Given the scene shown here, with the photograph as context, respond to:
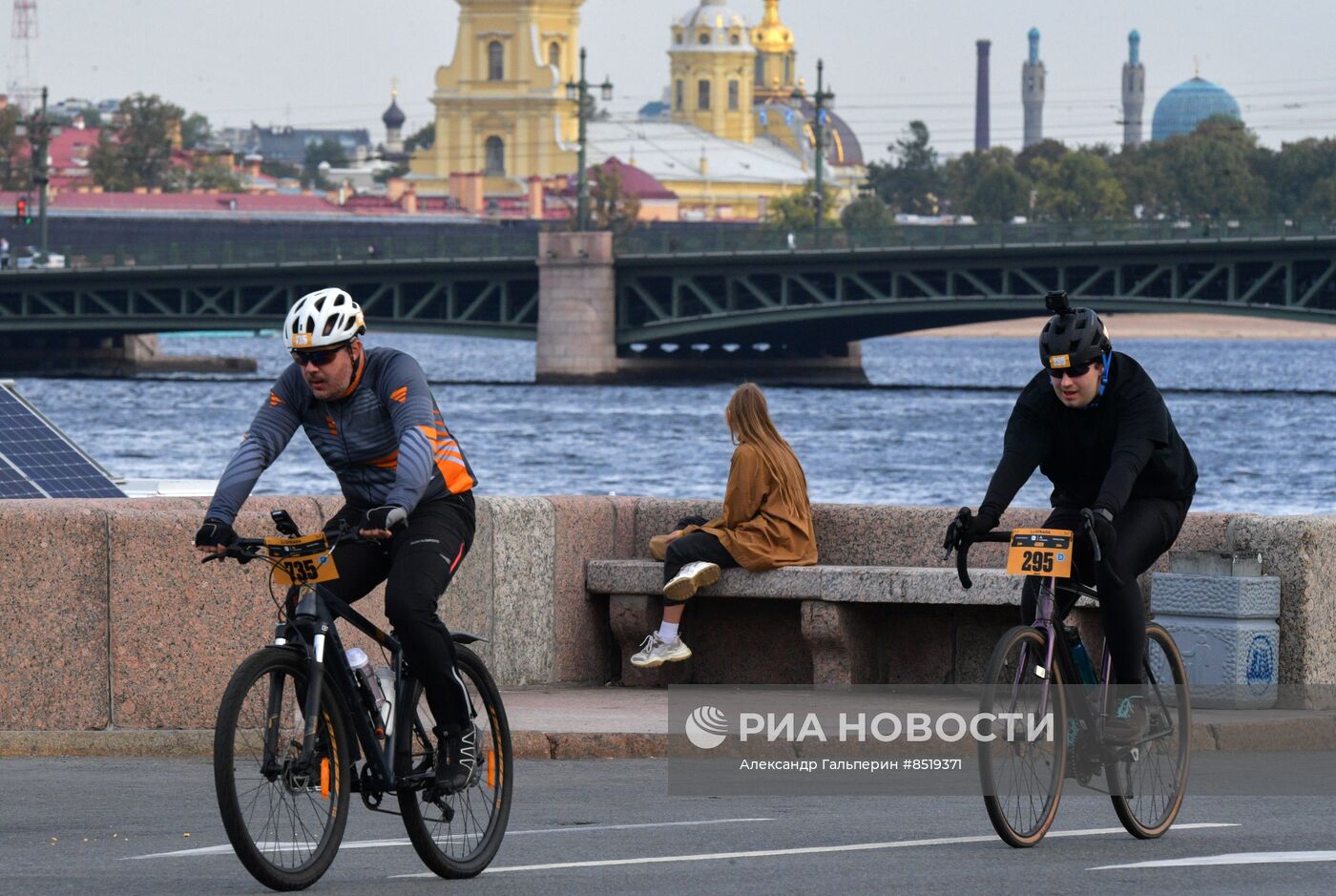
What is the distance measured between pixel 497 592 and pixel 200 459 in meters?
38.8

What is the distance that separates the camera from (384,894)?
585 cm

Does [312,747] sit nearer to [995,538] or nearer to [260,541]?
[260,541]

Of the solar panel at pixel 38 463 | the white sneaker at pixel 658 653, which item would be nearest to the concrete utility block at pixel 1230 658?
the white sneaker at pixel 658 653

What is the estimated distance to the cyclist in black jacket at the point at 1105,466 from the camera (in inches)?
254

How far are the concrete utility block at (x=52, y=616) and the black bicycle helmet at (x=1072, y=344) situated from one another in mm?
3415

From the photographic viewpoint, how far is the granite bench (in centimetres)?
941

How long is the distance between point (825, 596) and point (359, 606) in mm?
1707

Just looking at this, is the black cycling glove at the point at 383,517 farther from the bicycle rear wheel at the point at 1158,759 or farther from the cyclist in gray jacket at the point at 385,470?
the bicycle rear wheel at the point at 1158,759

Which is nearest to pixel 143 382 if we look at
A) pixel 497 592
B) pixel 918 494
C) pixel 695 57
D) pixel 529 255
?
pixel 529 255

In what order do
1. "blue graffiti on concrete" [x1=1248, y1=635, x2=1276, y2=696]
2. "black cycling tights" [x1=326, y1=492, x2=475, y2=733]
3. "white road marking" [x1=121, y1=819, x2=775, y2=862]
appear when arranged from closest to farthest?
"black cycling tights" [x1=326, y1=492, x2=475, y2=733], "white road marking" [x1=121, y1=819, x2=775, y2=862], "blue graffiti on concrete" [x1=1248, y1=635, x2=1276, y2=696]

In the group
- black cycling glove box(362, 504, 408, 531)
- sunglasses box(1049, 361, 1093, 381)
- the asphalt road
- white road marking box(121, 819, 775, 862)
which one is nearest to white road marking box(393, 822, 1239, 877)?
the asphalt road

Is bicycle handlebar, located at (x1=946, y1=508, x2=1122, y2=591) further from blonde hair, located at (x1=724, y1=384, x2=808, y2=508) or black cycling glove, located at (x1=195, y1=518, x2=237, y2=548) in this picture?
blonde hair, located at (x1=724, y1=384, x2=808, y2=508)

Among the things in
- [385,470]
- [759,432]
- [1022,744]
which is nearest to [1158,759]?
[1022,744]

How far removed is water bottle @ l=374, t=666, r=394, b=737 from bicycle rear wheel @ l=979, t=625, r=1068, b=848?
4.38ft
